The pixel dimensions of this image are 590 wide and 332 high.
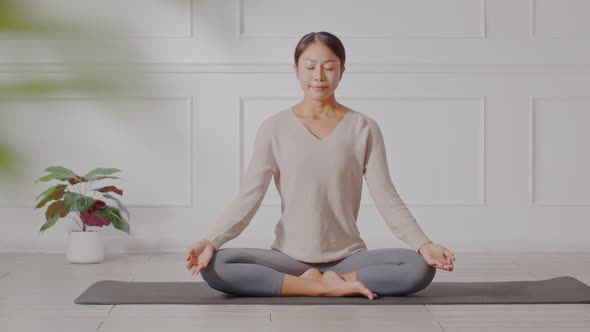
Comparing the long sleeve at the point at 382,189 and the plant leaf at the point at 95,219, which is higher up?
the long sleeve at the point at 382,189

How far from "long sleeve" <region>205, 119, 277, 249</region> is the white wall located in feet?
3.81

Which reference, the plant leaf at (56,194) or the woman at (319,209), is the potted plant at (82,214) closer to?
the plant leaf at (56,194)

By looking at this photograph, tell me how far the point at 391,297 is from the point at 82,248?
1.34 metres

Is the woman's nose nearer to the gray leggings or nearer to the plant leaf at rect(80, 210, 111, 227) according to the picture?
the gray leggings

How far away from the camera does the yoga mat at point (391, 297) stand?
6.82ft

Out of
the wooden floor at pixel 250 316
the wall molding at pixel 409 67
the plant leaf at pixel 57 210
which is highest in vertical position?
the wall molding at pixel 409 67

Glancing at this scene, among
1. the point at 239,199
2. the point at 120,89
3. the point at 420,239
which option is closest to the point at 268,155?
the point at 239,199

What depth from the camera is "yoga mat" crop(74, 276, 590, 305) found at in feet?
6.82

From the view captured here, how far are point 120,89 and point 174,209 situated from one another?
10.4 feet

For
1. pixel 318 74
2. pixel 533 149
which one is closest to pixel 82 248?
pixel 318 74

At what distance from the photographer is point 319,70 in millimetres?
2117

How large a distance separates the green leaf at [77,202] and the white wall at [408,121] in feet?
1.30

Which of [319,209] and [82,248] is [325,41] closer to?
[319,209]

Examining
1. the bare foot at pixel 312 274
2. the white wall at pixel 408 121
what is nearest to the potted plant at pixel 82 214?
the white wall at pixel 408 121
